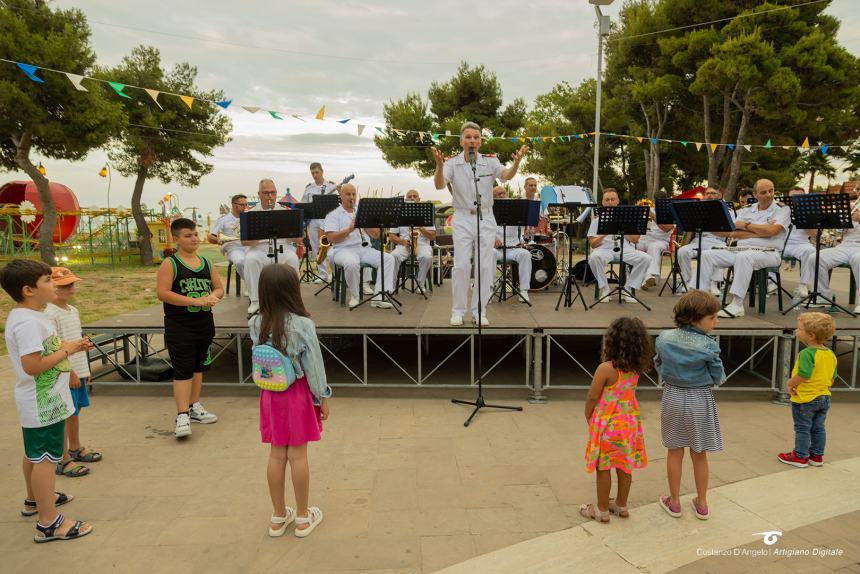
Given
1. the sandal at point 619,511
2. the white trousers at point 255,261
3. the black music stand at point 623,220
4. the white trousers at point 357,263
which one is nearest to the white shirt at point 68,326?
the white trousers at point 255,261

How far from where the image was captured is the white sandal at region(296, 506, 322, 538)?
10.4ft

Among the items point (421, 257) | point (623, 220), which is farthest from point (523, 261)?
point (421, 257)

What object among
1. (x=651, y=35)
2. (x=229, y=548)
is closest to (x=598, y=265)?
(x=229, y=548)

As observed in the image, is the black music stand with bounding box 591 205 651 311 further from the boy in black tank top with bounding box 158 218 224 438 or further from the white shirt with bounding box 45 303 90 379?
the white shirt with bounding box 45 303 90 379

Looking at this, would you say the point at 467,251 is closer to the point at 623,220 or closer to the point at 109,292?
the point at 623,220

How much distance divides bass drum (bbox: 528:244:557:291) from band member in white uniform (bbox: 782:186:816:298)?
3248 mm

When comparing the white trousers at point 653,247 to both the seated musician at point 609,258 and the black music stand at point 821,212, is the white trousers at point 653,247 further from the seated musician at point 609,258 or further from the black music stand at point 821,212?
the black music stand at point 821,212

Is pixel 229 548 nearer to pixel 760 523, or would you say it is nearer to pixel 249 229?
pixel 760 523

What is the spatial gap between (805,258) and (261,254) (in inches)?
262

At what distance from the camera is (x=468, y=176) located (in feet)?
19.3

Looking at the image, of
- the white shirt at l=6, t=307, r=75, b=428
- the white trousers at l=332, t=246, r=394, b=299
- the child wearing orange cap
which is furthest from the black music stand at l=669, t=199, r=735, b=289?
the white shirt at l=6, t=307, r=75, b=428

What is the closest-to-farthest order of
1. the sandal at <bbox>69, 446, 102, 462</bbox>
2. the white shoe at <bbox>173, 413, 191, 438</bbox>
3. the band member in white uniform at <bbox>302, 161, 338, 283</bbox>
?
the sandal at <bbox>69, 446, 102, 462</bbox>, the white shoe at <bbox>173, 413, 191, 438</bbox>, the band member in white uniform at <bbox>302, 161, 338, 283</bbox>

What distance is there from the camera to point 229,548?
122 inches

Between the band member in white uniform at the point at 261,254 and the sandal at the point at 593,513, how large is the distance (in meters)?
4.44
